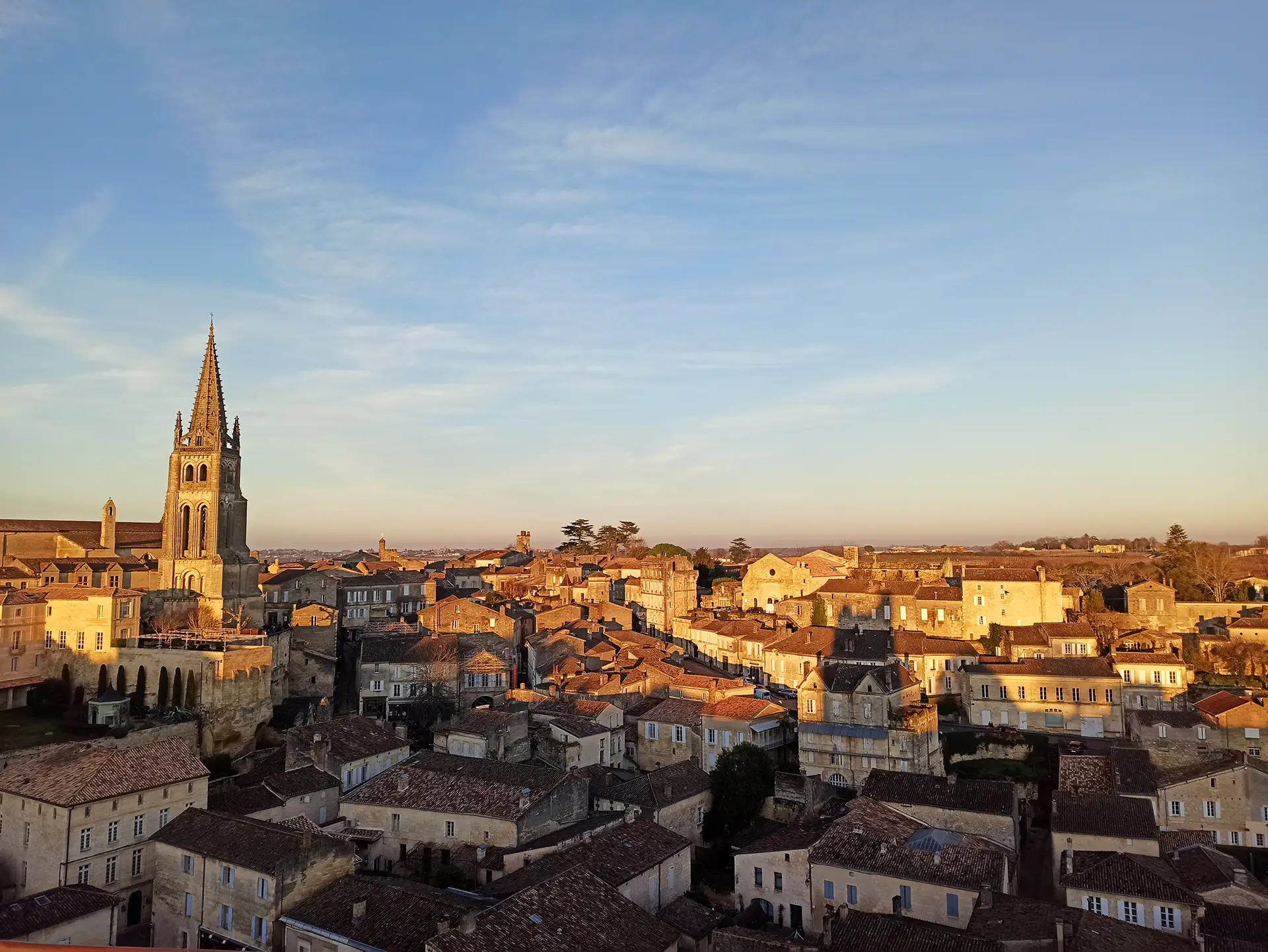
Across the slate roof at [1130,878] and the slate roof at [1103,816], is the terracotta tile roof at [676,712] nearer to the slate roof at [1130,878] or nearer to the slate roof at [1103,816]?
the slate roof at [1103,816]

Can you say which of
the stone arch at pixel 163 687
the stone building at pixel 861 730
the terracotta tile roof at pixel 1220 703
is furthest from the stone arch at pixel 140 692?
the terracotta tile roof at pixel 1220 703

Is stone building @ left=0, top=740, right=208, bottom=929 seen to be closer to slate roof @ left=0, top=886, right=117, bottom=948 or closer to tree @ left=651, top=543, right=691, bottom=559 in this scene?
slate roof @ left=0, top=886, right=117, bottom=948

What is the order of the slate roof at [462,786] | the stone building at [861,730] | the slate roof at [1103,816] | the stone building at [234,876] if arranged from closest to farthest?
1. the stone building at [234,876]
2. the slate roof at [1103,816]
3. the slate roof at [462,786]
4. the stone building at [861,730]

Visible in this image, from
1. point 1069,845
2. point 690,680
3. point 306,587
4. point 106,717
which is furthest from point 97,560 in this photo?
point 1069,845

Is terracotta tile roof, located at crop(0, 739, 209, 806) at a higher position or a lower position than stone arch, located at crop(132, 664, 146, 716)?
lower

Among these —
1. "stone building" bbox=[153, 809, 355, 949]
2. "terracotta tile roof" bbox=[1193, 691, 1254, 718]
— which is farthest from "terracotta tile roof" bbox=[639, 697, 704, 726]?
"terracotta tile roof" bbox=[1193, 691, 1254, 718]

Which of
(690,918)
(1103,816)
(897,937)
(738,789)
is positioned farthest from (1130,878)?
(738,789)
